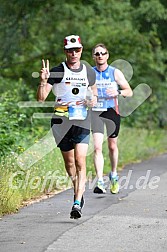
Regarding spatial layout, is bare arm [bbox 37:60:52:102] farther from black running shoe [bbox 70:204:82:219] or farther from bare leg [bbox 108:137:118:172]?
bare leg [bbox 108:137:118:172]

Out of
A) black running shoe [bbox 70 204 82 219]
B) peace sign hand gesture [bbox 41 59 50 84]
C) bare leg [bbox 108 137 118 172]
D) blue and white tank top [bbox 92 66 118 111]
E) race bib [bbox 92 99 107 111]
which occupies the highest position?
peace sign hand gesture [bbox 41 59 50 84]

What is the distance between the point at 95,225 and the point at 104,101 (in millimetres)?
3549

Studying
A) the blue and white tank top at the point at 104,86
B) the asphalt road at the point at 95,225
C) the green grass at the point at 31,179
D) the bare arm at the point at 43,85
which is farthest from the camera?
the blue and white tank top at the point at 104,86

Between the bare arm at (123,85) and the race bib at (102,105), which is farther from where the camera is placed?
the race bib at (102,105)

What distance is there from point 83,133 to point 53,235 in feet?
5.51

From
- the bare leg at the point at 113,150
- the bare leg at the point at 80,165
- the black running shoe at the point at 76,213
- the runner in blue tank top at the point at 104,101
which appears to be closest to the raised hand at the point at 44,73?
the bare leg at the point at 80,165

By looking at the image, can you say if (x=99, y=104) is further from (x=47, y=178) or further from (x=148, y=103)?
(x=148, y=103)

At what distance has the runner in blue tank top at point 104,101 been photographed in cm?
1212

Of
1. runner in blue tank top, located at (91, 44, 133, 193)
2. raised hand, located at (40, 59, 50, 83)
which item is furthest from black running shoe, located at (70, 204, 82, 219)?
runner in blue tank top, located at (91, 44, 133, 193)

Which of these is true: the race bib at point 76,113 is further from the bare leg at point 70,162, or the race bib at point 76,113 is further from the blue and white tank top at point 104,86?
the blue and white tank top at point 104,86

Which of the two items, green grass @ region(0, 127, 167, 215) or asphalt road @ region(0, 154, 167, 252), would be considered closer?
asphalt road @ region(0, 154, 167, 252)

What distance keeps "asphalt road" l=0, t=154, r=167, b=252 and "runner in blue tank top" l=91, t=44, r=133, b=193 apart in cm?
34

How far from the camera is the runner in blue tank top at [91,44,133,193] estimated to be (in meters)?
12.1

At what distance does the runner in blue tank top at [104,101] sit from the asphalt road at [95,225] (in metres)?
0.34
